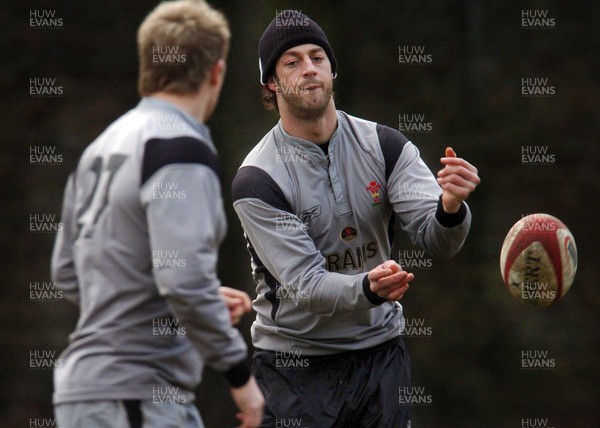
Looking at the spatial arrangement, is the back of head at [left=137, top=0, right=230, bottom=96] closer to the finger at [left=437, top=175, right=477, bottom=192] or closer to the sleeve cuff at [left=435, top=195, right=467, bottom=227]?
the finger at [left=437, top=175, right=477, bottom=192]

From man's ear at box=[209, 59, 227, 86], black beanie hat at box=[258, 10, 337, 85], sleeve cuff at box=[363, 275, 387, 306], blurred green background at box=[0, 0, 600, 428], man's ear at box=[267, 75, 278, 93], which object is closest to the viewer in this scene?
man's ear at box=[209, 59, 227, 86]

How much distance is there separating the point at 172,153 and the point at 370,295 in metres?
1.32

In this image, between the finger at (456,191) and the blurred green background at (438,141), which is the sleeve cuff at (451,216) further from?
the blurred green background at (438,141)

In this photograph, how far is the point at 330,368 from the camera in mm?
4504

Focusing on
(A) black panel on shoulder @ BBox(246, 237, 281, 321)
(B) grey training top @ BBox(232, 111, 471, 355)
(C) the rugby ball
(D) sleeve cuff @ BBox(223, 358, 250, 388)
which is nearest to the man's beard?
(B) grey training top @ BBox(232, 111, 471, 355)

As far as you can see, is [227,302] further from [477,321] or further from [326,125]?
[477,321]

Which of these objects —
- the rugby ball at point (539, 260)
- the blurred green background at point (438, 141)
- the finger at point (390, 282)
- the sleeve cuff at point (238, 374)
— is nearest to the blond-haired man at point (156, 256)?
the sleeve cuff at point (238, 374)

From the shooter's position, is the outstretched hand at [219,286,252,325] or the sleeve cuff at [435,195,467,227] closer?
the outstretched hand at [219,286,252,325]

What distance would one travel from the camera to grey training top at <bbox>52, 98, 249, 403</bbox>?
300 centimetres

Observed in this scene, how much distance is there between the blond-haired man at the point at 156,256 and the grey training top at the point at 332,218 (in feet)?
3.98

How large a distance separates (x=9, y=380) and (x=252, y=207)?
321 cm

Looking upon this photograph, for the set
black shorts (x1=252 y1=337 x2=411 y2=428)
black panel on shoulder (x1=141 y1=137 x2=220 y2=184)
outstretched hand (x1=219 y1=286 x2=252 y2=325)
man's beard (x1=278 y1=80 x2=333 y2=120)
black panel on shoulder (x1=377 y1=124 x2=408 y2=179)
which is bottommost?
black shorts (x1=252 y1=337 x2=411 y2=428)

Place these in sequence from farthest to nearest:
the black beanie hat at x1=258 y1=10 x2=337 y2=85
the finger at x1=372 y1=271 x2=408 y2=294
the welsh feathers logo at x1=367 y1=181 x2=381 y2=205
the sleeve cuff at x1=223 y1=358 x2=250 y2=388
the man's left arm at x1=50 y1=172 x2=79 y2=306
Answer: the black beanie hat at x1=258 y1=10 x2=337 y2=85, the welsh feathers logo at x1=367 y1=181 x2=381 y2=205, the finger at x1=372 y1=271 x2=408 y2=294, the man's left arm at x1=50 y1=172 x2=79 y2=306, the sleeve cuff at x1=223 y1=358 x2=250 y2=388

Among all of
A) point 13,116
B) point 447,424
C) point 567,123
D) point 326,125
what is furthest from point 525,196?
point 13,116
